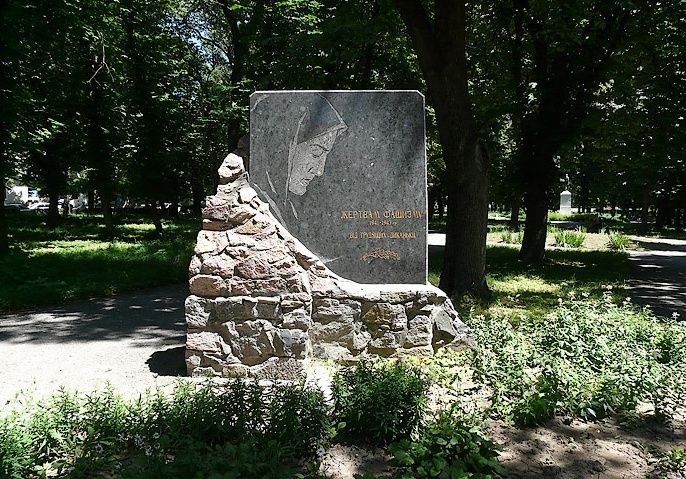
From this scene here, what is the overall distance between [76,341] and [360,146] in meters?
4.25

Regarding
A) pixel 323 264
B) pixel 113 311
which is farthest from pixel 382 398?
pixel 113 311

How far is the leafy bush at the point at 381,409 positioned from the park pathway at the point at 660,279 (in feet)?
20.7

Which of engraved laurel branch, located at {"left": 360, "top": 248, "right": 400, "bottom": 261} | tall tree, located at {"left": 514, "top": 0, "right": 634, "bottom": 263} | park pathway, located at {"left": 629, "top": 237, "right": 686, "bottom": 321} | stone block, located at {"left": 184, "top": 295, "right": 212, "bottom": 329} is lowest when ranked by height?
park pathway, located at {"left": 629, "top": 237, "right": 686, "bottom": 321}

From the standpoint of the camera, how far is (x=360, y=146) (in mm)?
6145

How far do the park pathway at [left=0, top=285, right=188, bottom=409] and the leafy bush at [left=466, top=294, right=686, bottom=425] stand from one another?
10.2 ft

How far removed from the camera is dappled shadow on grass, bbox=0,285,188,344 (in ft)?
22.8

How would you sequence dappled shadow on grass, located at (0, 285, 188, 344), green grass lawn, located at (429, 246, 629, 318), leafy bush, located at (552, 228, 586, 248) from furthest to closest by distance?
leafy bush, located at (552, 228, 586, 248) → green grass lawn, located at (429, 246, 629, 318) → dappled shadow on grass, located at (0, 285, 188, 344)

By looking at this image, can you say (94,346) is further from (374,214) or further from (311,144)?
(374,214)

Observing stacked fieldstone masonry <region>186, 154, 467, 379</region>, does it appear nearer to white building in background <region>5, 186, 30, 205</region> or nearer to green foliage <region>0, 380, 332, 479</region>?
green foliage <region>0, 380, 332, 479</region>

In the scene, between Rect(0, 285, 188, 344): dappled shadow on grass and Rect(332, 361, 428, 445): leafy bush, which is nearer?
Rect(332, 361, 428, 445): leafy bush

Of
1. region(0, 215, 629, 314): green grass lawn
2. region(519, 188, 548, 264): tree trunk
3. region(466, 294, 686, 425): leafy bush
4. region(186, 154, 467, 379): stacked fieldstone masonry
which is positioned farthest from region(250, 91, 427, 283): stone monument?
region(519, 188, 548, 264): tree trunk

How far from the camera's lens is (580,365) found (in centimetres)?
509

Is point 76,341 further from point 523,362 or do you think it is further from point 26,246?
point 26,246

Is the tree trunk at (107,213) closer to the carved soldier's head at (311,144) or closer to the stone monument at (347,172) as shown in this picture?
the stone monument at (347,172)
